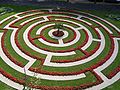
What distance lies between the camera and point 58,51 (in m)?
35.6

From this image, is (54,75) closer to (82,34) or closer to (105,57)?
(105,57)

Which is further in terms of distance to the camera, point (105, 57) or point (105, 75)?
point (105, 57)

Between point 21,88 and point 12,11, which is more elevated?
point 12,11

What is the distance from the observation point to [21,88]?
94.1 feet

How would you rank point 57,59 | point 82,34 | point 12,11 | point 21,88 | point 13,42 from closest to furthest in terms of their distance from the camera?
point 21,88
point 57,59
point 13,42
point 82,34
point 12,11

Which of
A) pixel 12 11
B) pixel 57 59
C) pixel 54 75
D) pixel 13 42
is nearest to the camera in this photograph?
pixel 54 75

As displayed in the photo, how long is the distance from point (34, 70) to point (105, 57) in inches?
410

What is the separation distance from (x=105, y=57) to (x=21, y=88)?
1300cm

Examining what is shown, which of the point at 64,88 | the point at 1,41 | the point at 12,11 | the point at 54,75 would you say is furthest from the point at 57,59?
the point at 12,11

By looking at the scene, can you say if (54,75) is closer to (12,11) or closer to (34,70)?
(34,70)

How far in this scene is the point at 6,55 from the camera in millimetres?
34375

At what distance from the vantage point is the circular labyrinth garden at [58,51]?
30266 mm

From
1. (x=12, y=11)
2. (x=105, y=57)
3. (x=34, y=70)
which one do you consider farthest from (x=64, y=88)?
Result: (x=12, y=11)

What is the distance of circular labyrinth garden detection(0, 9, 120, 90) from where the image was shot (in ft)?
99.3
